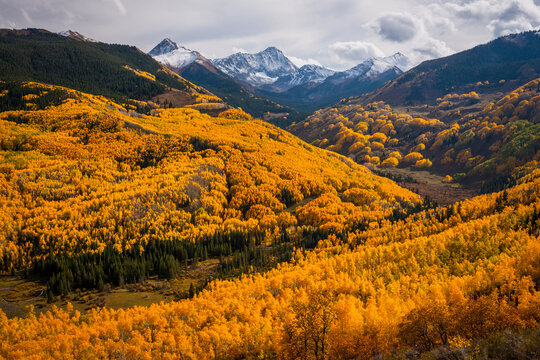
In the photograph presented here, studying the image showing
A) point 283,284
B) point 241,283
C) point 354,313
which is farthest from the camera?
point 241,283

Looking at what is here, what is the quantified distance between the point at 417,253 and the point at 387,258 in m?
13.6

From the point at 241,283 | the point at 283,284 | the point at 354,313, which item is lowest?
the point at 283,284

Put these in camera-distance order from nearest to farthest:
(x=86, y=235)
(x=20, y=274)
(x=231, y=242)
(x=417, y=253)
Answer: (x=20, y=274) → (x=417, y=253) → (x=86, y=235) → (x=231, y=242)

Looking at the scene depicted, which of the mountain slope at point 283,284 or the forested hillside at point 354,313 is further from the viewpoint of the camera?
the mountain slope at point 283,284

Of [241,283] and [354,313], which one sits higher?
[354,313]

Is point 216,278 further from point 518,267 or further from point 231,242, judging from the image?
point 518,267

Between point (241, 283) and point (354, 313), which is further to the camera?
point (241, 283)

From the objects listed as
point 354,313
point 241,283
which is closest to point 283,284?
point 241,283

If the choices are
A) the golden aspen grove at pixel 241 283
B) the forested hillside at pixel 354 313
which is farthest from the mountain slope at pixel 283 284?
the golden aspen grove at pixel 241 283

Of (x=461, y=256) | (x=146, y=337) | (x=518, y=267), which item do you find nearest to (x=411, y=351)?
(x=518, y=267)

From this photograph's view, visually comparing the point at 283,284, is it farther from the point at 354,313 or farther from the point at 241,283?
the point at 354,313

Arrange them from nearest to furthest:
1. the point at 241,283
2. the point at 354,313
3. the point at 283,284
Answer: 1. the point at 354,313
2. the point at 283,284
3. the point at 241,283

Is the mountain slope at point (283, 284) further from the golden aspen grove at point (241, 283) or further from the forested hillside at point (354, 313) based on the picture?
the golden aspen grove at point (241, 283)

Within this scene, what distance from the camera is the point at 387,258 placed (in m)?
150
